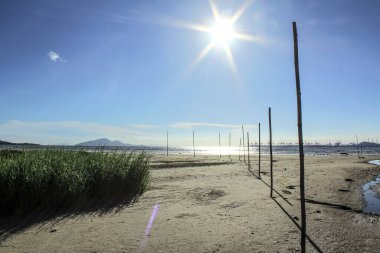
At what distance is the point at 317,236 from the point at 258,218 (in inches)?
70.1

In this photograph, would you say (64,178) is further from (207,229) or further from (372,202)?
(372,202)

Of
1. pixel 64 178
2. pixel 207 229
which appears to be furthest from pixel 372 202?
pixel 64 178

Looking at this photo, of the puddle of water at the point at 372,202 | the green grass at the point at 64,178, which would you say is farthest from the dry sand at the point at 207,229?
the green grass at the point at 64,178

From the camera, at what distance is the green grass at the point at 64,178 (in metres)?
8.37

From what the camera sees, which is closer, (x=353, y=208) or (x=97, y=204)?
(x=97, y=204)

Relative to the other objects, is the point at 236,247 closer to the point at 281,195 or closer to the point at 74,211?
the point at 74,211

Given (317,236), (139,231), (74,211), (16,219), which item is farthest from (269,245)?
(16,219)

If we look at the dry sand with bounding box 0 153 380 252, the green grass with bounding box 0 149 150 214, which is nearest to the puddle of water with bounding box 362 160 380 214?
the dry sand with bounding box 0 153 380 252

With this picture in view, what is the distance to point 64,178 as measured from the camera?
907 cm

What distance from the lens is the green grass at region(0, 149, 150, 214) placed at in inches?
329

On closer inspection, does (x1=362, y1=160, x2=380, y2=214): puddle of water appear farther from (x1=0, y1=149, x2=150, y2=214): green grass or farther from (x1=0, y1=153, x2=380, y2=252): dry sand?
(x1=0, y1=149, x2=150, y2=214): green grass

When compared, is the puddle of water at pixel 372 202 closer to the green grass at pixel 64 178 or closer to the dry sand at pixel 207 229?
the dry sand at pixel 207 229

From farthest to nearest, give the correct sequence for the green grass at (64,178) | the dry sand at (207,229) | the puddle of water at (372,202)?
the puddle of water at (372,202), the green grass at (64,178), the dry sand at (207,229)

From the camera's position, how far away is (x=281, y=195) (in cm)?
1211
